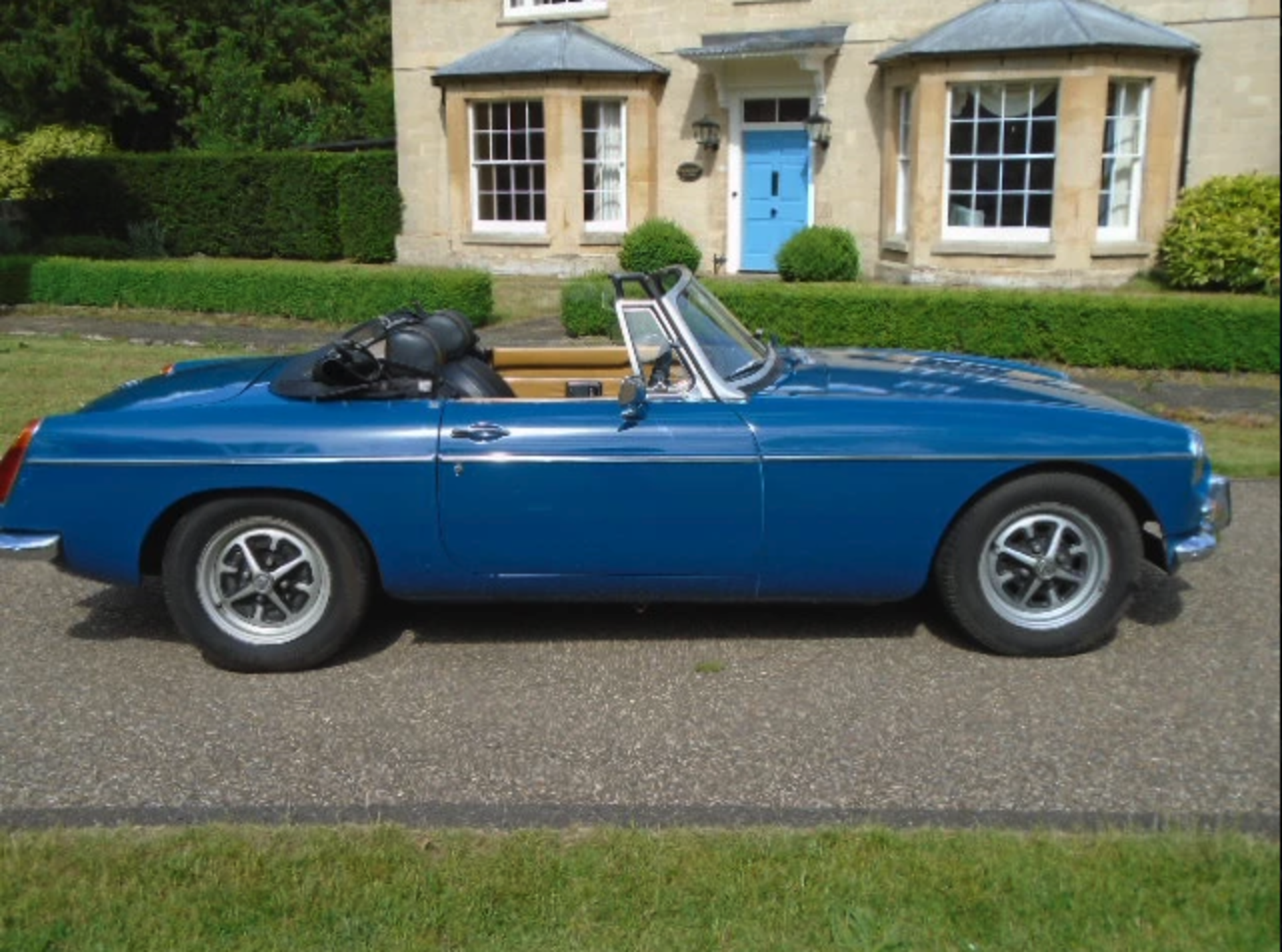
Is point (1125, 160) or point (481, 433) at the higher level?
point (1125, 160)

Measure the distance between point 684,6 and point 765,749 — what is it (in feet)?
60.3

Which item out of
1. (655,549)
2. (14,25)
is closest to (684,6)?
(14,25)

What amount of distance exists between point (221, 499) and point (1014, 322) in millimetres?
9786

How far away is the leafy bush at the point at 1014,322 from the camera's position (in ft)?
40.3

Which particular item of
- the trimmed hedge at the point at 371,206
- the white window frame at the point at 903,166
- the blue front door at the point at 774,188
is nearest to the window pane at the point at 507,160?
the trimmed hedge at the point at 371,206

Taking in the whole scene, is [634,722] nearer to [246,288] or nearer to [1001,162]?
[246,288]

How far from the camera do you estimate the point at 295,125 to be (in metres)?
27.2

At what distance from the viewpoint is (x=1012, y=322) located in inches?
517

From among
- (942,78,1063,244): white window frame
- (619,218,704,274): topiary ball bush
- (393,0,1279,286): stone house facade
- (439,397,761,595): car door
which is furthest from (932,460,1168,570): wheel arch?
(619,218,704,274): topiary ball bush

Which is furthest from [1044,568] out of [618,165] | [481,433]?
[618,165]

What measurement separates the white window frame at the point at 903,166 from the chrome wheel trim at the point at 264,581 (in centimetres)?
1531

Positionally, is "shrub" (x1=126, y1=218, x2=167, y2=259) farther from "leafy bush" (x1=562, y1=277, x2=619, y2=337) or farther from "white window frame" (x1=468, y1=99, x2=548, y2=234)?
"leafy bush" (x1=562, y1=277, x2=619, y2=337)

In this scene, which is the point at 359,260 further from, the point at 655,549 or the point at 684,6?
the point at 655,549

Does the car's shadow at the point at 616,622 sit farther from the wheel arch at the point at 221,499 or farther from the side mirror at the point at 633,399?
the side mirror at the point at 633,399
